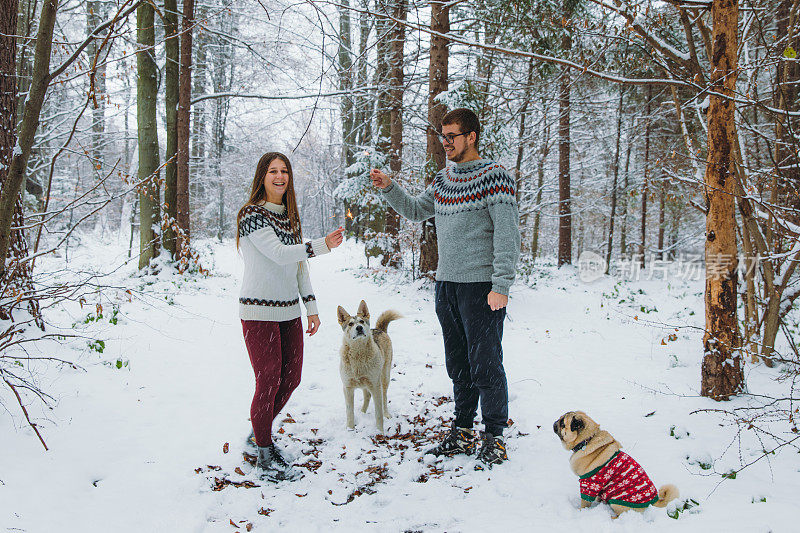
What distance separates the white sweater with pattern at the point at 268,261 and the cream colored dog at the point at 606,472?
2.04 meters

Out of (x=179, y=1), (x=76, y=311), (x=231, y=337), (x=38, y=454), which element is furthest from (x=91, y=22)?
(x=38, y=454)

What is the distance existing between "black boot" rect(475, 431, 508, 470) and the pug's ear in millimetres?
742

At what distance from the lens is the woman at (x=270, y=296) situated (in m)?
3.12

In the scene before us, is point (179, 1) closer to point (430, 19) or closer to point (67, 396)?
point (430, 19)

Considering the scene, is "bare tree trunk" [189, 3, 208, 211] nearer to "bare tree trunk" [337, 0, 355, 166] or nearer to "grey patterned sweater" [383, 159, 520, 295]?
"bare tree trunk" [337, 0, 355, 166]

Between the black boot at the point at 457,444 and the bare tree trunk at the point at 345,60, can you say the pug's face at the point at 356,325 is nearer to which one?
the black boot at the point at 457,444

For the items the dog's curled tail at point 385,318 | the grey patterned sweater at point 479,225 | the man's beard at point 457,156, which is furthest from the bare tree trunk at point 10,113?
the man's beard at point 457,156

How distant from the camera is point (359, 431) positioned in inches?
158

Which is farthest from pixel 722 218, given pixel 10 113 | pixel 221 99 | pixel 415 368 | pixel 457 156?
pixel 221 99

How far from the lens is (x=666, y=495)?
8.38 ft

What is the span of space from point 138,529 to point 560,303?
8.98 meters

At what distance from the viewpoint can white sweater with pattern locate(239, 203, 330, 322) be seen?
3.06 meters

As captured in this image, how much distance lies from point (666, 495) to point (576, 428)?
0.57 metres

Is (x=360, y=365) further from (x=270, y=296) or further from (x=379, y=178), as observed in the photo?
(x=379, y=178)
